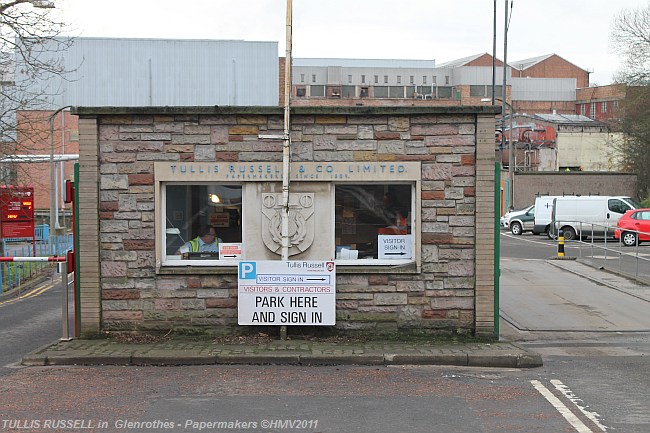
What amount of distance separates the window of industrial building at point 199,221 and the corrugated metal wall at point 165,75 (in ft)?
150

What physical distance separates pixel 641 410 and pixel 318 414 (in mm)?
3135

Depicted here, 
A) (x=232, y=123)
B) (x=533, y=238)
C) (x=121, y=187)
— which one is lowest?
(x=533, y=238)

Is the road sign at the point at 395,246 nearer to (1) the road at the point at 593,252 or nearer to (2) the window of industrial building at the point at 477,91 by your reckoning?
(1) the road at the point at 593,252

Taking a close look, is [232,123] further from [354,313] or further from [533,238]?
[533,238]

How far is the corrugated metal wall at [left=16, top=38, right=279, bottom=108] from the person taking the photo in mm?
56125

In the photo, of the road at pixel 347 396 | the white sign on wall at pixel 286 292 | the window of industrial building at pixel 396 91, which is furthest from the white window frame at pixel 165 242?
the window of industrial building at pixel 396 91

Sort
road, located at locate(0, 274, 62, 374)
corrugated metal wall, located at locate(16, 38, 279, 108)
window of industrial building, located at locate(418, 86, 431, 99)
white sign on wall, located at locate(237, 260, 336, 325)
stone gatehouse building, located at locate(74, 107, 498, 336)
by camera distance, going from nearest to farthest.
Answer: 1. white sign on wall, located at locate(237, 260, 336, 325)
2. stone gatehouse building, located at locate(74, 107, 498, 336)
3. road, located at locate(0, 274, 62, 374)
4. corrugated metal wall, located at locate(16, 38, 279, 108)
5. window of industrial building, located at locate(418, 86, 431, 99)

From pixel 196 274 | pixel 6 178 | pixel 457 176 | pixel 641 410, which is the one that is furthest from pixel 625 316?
pixel 6 178

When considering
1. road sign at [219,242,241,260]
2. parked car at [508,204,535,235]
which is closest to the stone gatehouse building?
road sign at [219,242,241,260]

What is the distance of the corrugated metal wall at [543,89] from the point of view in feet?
293

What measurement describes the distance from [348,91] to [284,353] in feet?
239

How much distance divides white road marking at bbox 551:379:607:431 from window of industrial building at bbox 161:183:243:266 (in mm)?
4729

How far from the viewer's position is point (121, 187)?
416 inches

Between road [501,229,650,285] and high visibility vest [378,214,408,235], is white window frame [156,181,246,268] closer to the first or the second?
high visibility vest [378,214,408,235]
